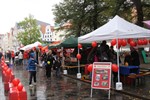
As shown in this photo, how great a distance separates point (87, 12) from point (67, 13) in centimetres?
315

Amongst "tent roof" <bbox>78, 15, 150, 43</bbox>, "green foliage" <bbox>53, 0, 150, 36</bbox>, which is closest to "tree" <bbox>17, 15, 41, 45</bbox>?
"green foliage" <bbox>53, 0, 150, 36</bbox>

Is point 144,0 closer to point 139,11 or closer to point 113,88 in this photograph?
point 139,11

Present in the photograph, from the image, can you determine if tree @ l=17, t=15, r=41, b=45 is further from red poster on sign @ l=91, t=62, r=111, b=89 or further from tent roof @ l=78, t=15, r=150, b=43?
red poster on sign @ l=91, t=62, r=111, b=89

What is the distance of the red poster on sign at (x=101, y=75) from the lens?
35.2 ft

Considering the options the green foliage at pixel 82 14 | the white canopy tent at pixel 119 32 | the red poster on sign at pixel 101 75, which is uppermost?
the green foliage at pixel 82 14

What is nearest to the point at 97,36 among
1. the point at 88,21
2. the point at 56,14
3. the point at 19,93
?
the point at 19,93

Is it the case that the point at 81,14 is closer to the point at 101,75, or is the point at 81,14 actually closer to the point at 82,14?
the point at 82,14

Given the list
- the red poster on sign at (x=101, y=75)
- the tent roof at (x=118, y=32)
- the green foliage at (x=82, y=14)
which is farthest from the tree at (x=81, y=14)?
the red poster on sign at (x=101, y=75)

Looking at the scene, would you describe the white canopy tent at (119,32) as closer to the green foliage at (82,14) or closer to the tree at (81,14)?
the green foliage at (82,14)

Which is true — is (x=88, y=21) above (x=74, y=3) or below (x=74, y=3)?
below

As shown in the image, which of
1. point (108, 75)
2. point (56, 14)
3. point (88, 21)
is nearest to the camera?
point (108, 75)

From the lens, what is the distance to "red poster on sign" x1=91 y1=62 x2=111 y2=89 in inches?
423

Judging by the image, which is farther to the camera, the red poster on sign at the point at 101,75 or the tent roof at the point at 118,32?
the tent roof at the point at 118,32

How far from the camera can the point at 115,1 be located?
28.3 m
